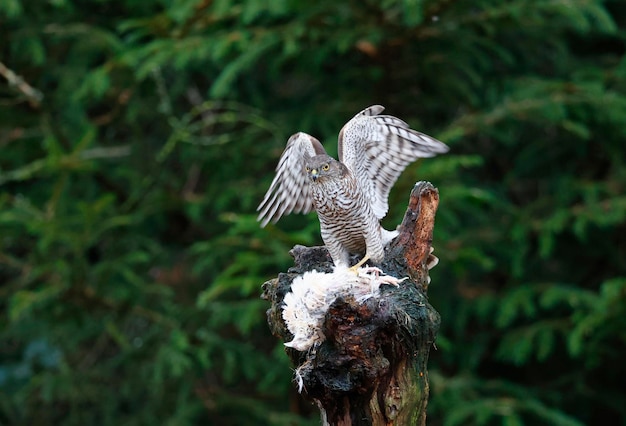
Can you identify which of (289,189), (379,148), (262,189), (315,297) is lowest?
(262,189)

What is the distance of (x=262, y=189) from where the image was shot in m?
5.28

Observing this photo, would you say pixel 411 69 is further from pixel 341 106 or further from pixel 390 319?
pixel 390 319

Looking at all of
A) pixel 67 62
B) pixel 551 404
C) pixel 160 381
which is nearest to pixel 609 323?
pixel 551 404

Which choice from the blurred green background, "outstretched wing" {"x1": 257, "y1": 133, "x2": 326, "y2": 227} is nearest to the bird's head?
"outstretched wing" {"x1": 257, "y1": 133, "x2": 326, "y2": 227}

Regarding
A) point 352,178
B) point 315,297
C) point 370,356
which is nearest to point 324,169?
point 352,178

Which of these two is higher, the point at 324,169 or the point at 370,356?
the point at 324,169

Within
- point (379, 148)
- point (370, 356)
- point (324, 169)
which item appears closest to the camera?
point (370, 356)

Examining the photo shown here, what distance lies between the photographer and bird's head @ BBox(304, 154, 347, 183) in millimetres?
3043

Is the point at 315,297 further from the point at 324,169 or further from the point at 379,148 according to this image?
the point at 379,148

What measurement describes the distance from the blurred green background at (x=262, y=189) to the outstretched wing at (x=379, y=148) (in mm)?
1128

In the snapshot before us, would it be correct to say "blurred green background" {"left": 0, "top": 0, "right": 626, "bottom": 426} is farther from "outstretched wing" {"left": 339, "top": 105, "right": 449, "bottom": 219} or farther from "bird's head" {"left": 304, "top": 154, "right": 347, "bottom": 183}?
"bird's head" {"left": 304, "top": 154, "right": 347, "bottom": 183}

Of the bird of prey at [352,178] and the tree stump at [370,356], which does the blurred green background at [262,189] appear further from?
the tree stump at [370,356]

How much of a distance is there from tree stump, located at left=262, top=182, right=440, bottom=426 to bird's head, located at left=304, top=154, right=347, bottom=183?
0.37 metres

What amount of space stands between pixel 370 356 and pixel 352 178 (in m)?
0.84
